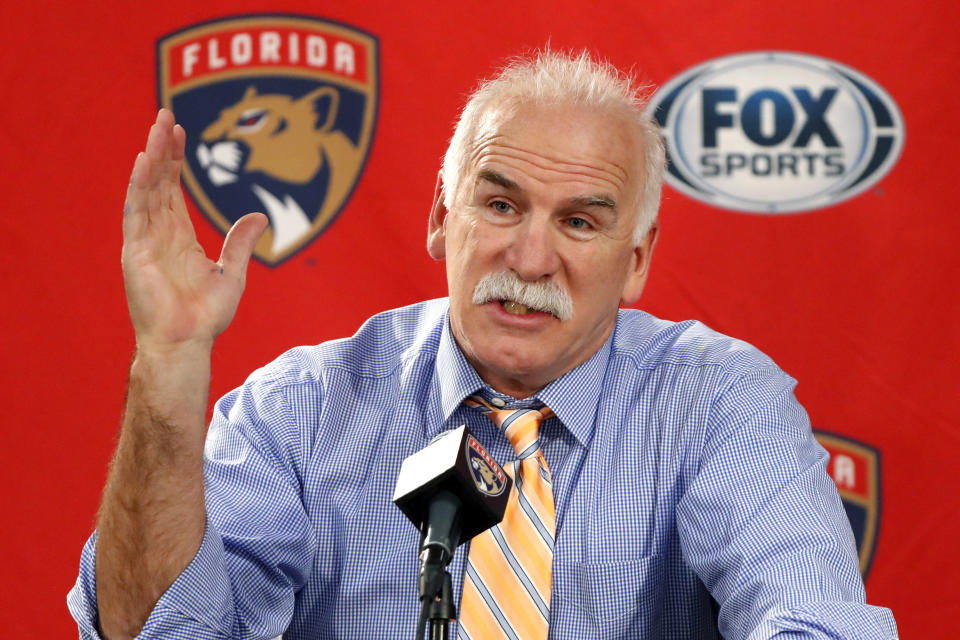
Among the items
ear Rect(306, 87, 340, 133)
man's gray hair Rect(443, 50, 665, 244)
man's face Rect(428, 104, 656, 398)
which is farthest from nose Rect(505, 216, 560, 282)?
ear Rect(306, 87, 340, 133)

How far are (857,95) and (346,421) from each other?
1.31 m

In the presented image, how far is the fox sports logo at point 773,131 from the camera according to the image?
238 cm

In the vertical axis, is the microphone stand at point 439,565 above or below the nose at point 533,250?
below

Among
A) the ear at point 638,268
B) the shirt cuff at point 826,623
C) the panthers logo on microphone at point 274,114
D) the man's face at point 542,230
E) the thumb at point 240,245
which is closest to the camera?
the shirt cuff at point 826,623

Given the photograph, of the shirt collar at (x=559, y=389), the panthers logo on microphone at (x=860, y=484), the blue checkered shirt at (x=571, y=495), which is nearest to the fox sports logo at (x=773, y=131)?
the panthers logo on microphone at (x=860, y=484)

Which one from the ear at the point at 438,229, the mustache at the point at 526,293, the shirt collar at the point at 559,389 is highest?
the ear at the point at 438,229

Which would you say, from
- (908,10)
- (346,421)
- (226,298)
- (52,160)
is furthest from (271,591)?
(908,10)

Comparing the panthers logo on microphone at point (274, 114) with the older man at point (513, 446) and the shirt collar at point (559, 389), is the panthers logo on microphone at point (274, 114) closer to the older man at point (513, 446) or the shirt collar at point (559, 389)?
the older man at point (513, 446)

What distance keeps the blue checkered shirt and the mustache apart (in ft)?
0.42

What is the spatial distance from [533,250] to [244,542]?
578 mm

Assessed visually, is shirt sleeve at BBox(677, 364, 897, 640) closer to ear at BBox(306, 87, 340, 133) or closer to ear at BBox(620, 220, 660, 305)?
ear at BBox(620, 220, 660, 305)

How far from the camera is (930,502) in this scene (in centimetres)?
233

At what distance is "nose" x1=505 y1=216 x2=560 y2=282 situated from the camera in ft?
5.42

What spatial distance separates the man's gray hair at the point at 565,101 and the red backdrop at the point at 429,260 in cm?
59
